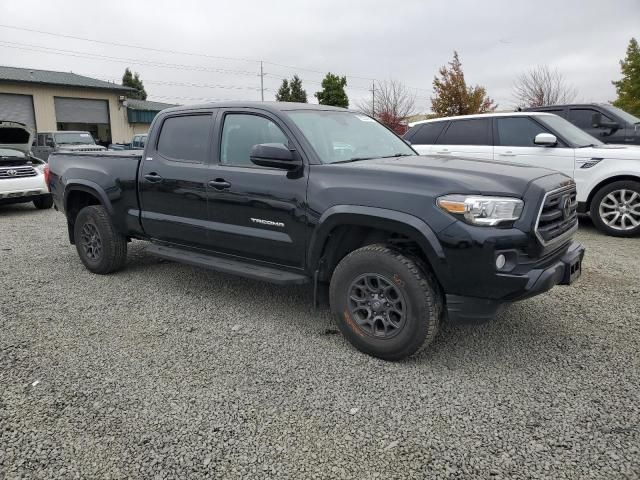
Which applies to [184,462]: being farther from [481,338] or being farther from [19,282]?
[19,282]

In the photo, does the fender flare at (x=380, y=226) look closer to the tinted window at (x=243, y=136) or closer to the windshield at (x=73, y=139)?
the tinted window at (x=243, y=136)

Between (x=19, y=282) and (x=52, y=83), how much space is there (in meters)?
25.8

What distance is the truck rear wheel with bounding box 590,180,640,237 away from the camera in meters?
6.80

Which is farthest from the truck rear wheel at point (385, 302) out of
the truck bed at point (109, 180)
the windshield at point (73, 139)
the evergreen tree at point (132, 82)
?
the evergreen tree at point (132, 82)

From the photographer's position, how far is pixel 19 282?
202 inches

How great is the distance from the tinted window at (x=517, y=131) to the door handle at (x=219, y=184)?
5349mm

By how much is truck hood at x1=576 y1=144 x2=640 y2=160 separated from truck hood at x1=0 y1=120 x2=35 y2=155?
37.2 feet

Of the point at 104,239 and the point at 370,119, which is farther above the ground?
the point at 370,119

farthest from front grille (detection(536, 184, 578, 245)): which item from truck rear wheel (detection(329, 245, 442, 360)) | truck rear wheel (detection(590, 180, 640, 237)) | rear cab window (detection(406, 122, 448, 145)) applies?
rear cab window (detection(406, 122, 448, 145))

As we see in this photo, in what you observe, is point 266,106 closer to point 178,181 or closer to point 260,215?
point 260,215

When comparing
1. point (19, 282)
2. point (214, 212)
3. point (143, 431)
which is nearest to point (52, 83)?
point (19, 282)

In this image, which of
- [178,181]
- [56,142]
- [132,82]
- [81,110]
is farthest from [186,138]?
[132,82]

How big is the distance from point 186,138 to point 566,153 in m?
5.51

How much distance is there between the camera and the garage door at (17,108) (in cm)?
2547
